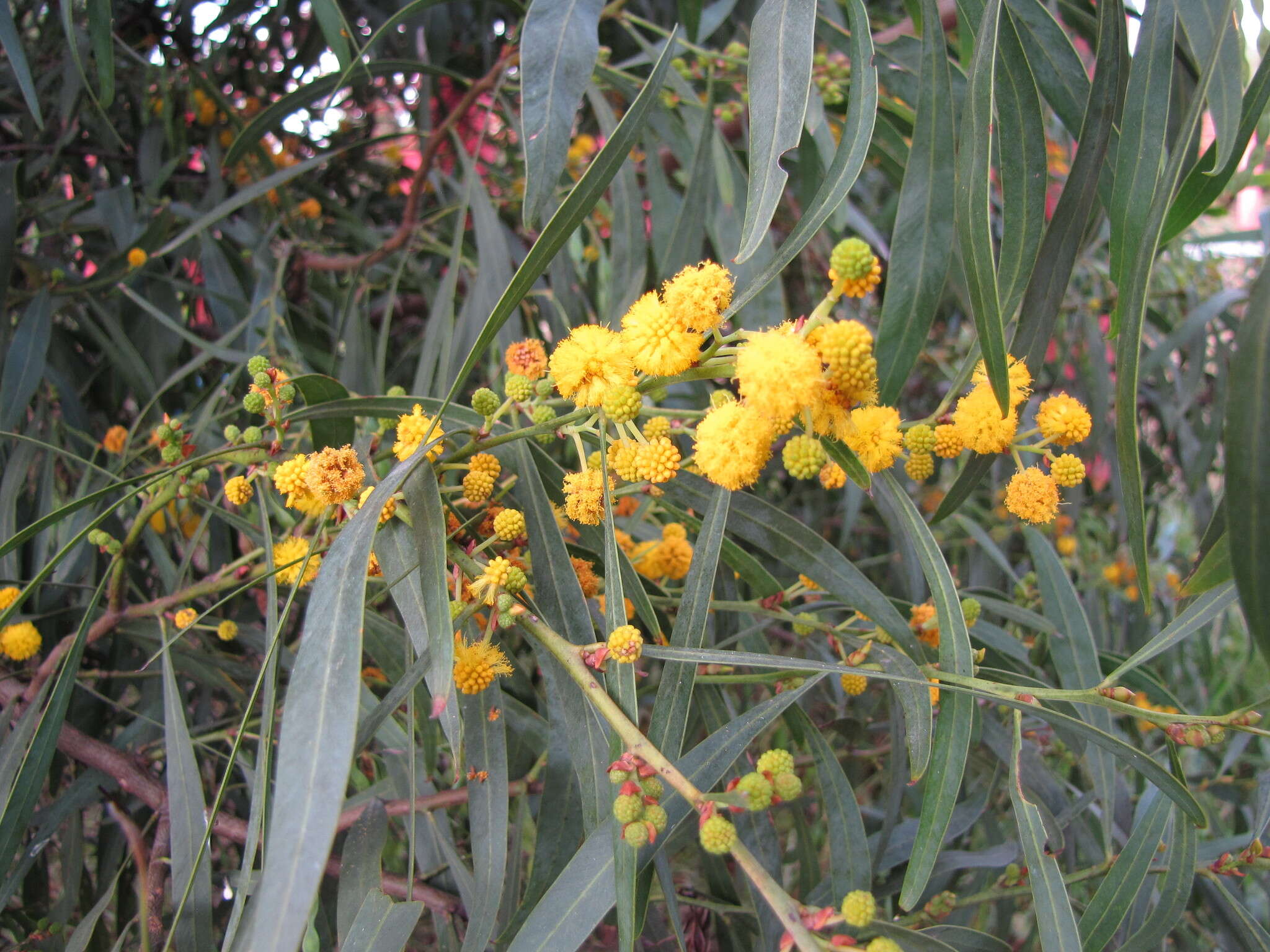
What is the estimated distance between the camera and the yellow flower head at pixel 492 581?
0.73m

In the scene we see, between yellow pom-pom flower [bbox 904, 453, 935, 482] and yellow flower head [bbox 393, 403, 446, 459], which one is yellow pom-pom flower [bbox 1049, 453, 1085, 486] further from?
yellow flower head [bbox 393, 403, 446, 459]

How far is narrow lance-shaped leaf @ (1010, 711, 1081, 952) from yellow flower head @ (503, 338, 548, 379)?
0.63m

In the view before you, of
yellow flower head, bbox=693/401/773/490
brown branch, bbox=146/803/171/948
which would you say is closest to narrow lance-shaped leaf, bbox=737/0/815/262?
yellow flower head, bbox=693/401/773/490

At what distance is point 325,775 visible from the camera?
50cm

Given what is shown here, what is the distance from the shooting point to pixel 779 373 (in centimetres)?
62

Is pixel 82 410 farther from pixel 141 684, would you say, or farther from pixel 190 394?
pixel 141 684

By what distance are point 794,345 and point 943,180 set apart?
1.00 feet

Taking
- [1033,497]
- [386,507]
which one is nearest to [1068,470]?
[1033,497]

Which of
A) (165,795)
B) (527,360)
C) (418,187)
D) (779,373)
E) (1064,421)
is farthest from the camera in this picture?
(418,187)

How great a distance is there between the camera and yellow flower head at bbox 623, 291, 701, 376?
692 millimetres

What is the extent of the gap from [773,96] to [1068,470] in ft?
1.57

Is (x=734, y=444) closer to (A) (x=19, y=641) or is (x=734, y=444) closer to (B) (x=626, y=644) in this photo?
(B) (x=626, y=644)

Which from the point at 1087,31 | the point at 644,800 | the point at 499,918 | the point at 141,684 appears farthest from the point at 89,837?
the point at 1087,31

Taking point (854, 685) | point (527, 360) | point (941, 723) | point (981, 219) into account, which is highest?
point (981, 219)
